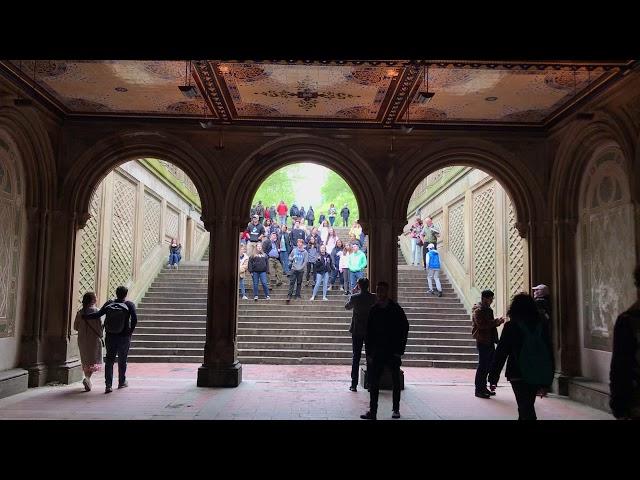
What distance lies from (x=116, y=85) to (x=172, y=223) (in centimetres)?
975

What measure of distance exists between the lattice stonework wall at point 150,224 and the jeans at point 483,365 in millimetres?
9135

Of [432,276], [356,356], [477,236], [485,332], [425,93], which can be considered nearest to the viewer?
[425,93]

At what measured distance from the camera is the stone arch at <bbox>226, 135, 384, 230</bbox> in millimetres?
8953

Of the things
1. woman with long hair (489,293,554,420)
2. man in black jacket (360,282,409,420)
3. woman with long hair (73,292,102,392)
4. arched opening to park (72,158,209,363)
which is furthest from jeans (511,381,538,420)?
arched opening to park (72,158,209,363)

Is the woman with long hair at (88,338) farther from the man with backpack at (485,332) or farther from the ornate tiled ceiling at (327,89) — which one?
the man with backpack at (485,332)

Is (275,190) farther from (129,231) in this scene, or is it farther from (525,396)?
(525,396)

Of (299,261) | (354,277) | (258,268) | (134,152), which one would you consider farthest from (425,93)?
(258,268)

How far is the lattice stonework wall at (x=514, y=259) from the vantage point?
10.4m

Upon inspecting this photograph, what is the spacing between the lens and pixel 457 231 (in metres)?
14.4

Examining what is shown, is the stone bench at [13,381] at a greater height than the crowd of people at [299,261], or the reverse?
the crowd of people at [299,261]

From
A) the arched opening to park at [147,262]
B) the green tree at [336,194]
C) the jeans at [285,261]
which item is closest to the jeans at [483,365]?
the arched opening to park at [147,262]

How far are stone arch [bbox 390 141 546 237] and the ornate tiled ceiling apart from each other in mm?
439

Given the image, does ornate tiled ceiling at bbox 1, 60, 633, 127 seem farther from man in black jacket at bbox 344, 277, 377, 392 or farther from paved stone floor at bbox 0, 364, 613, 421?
paved stone floor at bbox 0, 364, 613, 421
